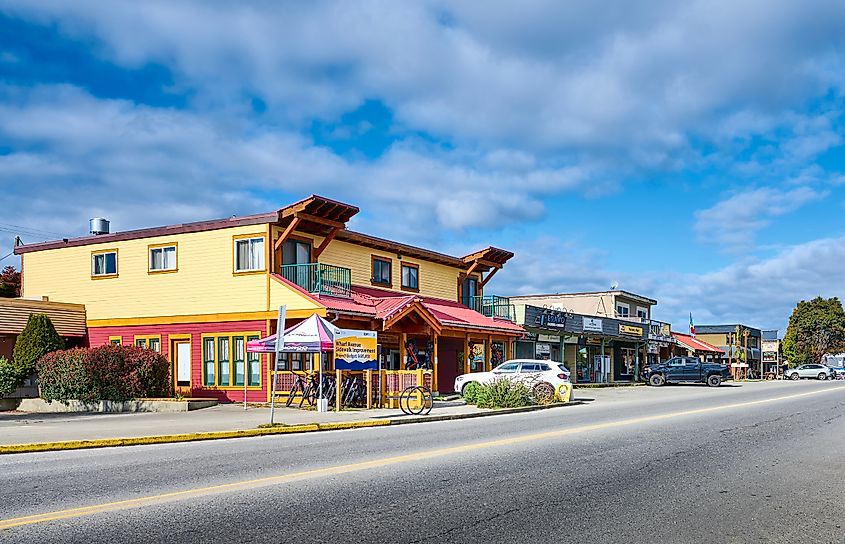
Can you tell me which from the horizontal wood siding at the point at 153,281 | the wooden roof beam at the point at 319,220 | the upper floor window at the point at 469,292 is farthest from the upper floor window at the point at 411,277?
the horizontal wood siding at the point at 153,281

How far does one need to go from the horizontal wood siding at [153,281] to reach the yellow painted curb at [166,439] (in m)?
10.8

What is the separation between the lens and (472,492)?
9570mm

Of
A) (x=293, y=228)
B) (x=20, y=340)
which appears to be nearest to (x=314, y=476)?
(x=293, y=228)

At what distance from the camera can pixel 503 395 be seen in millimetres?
25109

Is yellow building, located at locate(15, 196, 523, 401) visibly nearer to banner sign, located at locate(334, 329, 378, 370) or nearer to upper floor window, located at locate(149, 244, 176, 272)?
upper floor window, located at locate(149, 244, 176, 272)

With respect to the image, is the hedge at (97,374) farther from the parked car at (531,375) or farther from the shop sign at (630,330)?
the shop sign at (630,330)

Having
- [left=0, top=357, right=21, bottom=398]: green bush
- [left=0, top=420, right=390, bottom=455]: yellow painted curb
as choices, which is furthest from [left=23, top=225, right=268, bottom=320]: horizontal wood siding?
[left=0, top=420, right=390, bottom=455]: yellow painted curb

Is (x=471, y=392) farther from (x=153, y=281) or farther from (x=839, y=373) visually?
(x=839, y=373)

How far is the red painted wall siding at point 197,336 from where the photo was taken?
2925 cm

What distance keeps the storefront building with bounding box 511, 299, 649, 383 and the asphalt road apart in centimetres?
3013

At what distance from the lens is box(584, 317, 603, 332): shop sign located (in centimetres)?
5100

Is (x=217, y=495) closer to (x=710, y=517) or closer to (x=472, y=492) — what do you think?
(x=472, y=492)

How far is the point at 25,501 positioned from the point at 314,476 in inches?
130

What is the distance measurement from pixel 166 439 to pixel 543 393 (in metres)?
14.6
